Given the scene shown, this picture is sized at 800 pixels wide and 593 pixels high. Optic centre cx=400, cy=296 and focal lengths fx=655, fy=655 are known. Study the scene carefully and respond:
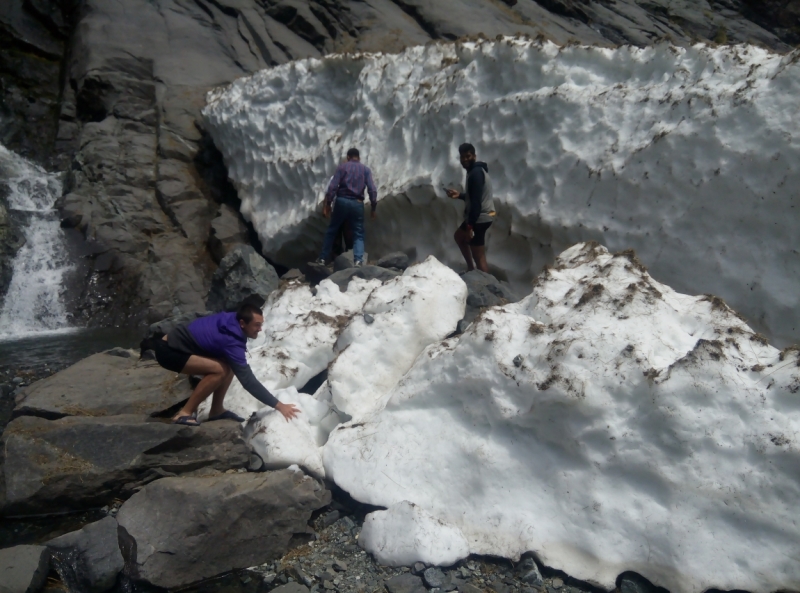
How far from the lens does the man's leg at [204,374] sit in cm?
423

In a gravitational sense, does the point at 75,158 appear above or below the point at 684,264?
below

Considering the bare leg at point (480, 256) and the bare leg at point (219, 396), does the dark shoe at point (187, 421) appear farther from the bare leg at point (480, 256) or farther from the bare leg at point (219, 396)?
the bare leg at point (480, 256)

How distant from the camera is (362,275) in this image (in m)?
6.24

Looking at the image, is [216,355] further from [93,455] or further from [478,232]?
[478,232]

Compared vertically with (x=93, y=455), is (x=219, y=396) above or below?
above

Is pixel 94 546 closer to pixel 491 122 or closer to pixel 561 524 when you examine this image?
pixel 561 524

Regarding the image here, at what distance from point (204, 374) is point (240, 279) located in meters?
3.55

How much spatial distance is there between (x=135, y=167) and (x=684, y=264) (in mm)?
9289

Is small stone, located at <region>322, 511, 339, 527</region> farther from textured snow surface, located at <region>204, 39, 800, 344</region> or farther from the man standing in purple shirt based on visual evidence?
the man standing in purple shirt

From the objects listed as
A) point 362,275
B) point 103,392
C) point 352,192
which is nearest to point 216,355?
point 103,392

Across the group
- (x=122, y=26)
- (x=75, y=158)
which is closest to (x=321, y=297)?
(x=75, y=158)

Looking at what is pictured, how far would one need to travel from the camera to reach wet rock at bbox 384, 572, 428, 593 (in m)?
3.21

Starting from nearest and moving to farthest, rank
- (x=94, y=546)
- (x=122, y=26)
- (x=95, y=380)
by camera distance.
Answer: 1. (x=94, y=546)
2. (x=95, y=380)
3. (x=122, y=26)

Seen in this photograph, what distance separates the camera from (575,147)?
20.1ft
